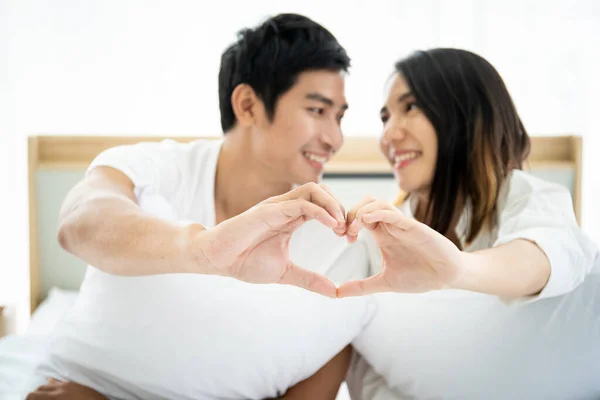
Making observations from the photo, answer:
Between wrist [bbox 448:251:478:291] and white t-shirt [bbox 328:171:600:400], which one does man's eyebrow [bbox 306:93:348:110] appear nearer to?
white t-shirt [bbox 328:171:600:400]

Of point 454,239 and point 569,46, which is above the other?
point 569,46

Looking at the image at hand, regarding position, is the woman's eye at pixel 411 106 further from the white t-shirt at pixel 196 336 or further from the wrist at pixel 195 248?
the wrist at pixel 195 248

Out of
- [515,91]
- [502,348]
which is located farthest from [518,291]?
[515,91]

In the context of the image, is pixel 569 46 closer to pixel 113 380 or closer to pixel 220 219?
pixel 220 219

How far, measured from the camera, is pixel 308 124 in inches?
51.8

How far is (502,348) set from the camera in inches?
37.3

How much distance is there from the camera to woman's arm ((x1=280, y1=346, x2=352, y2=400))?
3.32ft

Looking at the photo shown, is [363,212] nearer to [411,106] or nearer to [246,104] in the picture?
[411,106]

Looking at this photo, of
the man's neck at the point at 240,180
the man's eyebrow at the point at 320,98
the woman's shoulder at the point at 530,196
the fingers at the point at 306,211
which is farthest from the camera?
the man's neck at the point at 240,180

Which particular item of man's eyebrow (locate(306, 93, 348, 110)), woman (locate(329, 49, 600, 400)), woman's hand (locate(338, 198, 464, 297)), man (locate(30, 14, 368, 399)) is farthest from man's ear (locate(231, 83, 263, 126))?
woman's hand (locate(338, 198, 464, 297))

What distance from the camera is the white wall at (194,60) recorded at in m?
1.86

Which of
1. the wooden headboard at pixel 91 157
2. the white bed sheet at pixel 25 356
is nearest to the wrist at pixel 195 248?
the white bed sheet at pixel 25 356

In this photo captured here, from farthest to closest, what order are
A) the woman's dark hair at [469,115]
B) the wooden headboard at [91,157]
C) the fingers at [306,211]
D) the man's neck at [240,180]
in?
the wooden headboard at [91,157], the man's neck at [240,180], the woman's dark hair at [469,115], the fingers at [306,211]

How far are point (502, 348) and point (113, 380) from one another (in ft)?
2.26
